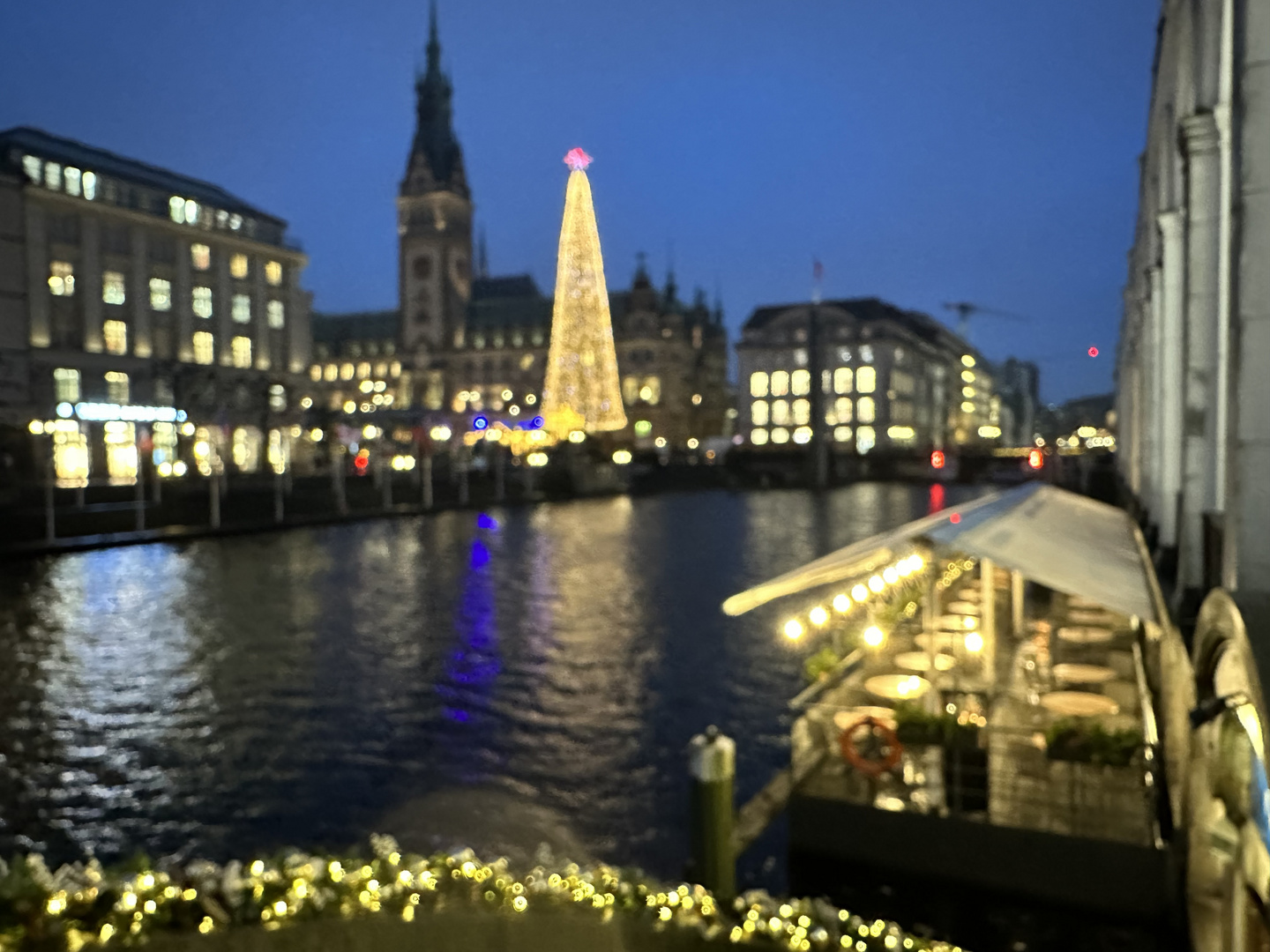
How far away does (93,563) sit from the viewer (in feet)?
108

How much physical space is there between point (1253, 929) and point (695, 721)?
33.7ft

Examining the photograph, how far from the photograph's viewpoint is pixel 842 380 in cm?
14562

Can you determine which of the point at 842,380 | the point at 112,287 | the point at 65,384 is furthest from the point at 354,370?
the point at 65,384

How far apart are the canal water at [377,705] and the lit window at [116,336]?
42004mm

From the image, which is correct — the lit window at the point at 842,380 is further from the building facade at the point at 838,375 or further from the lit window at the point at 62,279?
the lit window at the point at 62,279

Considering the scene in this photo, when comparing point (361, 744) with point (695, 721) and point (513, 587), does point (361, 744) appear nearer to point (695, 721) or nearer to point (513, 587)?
point (695, 721)

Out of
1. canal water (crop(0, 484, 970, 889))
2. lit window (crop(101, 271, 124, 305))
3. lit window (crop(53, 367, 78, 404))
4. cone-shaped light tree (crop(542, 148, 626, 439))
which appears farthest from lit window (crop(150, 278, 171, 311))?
canal water (crop(0, 484, 970, 889))

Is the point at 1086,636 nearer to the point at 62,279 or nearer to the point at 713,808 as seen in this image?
the point at 713,808

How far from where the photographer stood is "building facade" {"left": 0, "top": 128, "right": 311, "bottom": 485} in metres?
61.8

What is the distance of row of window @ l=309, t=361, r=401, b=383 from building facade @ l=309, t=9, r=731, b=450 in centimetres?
14

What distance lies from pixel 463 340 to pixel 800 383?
167 feet

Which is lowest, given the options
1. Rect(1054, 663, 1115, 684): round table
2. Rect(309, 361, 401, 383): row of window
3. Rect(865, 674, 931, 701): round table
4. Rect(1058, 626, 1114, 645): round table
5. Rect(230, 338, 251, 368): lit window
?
Rect(1054, 663, 1115, 684): round table

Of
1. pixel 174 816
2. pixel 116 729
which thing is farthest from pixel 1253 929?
pixel 116 729

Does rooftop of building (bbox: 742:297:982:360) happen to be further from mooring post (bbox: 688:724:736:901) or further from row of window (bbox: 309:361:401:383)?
mooring post (bbox: 688:724:736:901)
